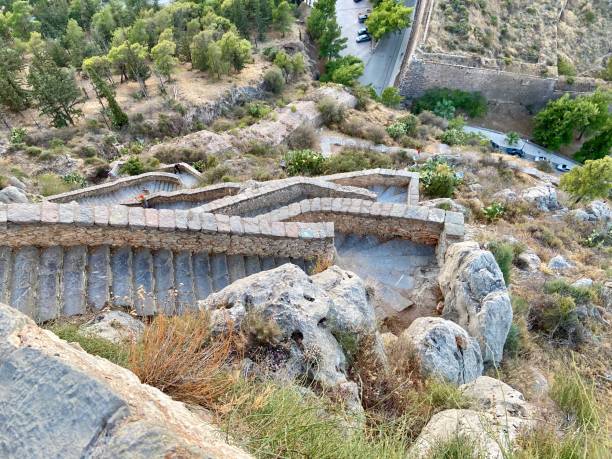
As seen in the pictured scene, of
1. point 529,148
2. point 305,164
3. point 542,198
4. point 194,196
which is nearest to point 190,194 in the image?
point 194,196

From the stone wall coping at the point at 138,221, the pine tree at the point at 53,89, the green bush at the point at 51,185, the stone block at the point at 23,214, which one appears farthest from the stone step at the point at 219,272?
the pine tree at the point at 53,89

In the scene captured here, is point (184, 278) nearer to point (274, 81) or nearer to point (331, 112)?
point (331, 112)

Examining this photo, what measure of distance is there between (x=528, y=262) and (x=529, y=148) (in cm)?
2477

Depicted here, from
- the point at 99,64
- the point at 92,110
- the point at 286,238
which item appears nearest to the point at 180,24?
the point at 99,64

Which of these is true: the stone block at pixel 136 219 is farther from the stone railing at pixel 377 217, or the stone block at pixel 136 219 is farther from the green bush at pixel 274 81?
the green bush at pixel 274 81

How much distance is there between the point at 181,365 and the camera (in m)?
3.25

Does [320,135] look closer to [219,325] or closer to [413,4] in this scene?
[219,325]

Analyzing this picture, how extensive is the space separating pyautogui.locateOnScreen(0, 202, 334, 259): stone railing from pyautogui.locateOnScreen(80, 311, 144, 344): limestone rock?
134 cm

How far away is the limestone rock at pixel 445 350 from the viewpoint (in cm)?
497

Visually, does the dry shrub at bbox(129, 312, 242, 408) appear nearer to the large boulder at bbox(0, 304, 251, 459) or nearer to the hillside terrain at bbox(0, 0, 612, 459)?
the hillside terrain at bbox(0, 0, 612, 459)

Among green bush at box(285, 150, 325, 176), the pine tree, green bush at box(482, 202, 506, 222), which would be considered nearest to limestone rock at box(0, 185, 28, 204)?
green bush at box(285, 150, 325, 176)

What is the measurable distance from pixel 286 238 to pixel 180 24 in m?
30.0

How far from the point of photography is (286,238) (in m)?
6.77

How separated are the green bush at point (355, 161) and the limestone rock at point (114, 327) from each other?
969cm
